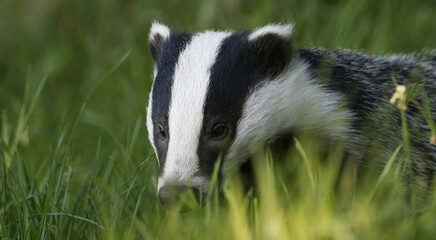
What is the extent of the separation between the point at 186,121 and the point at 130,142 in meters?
1.16

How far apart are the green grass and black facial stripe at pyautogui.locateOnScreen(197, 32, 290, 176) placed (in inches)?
8.0

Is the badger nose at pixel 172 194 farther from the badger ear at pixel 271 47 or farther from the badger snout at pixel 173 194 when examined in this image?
the badger ear at pixel 271 47

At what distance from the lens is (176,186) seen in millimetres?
2885

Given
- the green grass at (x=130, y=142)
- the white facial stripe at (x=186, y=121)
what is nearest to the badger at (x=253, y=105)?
the white facial stripe at (x=186, y=121)

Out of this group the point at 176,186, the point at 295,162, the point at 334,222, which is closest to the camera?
the point at 334,222

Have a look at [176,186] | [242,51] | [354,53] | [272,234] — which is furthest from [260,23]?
[272,234]

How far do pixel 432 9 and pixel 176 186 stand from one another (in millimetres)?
3109

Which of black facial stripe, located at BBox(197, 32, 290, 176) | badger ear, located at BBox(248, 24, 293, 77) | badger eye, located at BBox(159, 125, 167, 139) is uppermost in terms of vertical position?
badger ear, located at BBox(248, 24, 293, 77)

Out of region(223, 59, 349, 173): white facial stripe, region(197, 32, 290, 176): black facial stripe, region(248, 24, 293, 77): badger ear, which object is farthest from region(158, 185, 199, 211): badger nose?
region(248, 24, 293, 77): badger ear

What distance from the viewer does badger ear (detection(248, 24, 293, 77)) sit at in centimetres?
327

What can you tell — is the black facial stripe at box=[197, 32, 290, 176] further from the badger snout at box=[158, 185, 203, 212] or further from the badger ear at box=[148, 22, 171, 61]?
the badger ear at box=[148, 22, 171, 61]

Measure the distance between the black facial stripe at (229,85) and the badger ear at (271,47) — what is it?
0.8 inches

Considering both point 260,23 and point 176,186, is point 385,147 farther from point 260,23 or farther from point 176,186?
point 260,23

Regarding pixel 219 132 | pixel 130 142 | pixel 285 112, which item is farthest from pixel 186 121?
pixel 130 142
